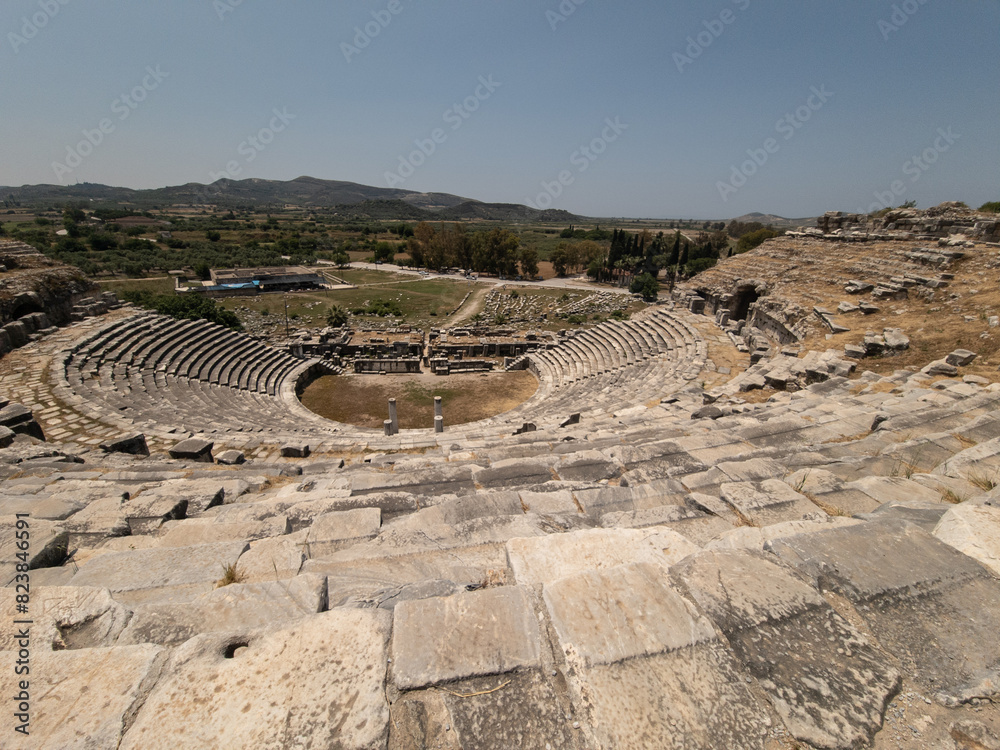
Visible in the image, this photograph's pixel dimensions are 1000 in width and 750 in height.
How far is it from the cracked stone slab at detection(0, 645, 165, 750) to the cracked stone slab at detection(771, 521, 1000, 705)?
338cm

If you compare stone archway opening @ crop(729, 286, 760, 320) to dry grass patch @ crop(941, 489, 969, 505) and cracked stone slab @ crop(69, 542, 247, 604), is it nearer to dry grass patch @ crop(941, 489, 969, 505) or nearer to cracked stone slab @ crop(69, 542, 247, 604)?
dry grass patch @ crop(941, 489, 969, 505)

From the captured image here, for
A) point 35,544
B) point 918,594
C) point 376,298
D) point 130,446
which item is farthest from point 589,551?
point 376,298

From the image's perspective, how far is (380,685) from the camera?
1.79 meters

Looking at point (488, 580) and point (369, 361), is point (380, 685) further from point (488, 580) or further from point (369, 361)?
point (369, 361)

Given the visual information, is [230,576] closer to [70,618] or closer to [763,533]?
[70,618]

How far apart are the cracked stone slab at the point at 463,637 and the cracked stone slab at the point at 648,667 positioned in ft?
0.61

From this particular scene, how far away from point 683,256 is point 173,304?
59.6m

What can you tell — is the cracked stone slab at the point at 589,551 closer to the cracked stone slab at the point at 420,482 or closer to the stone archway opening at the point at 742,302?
the cracked stone slab at the point at 420,482

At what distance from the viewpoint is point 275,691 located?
1741 millimetres

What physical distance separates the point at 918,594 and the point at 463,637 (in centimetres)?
249

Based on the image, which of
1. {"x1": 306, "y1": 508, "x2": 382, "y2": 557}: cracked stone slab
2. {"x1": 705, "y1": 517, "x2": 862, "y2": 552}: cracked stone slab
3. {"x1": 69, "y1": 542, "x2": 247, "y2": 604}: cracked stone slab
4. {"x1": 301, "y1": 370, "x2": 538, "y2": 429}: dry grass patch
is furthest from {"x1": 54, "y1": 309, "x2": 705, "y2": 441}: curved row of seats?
{"x1": 705, "y1": 517, "x2": 862, "y2": 552}: cracked stone slab

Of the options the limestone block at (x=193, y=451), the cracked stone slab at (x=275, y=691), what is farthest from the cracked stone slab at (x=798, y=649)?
the limestone block at (x=193, y=451)

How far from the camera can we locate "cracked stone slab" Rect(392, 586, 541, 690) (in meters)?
1.87

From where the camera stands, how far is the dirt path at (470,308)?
36.6 meters
